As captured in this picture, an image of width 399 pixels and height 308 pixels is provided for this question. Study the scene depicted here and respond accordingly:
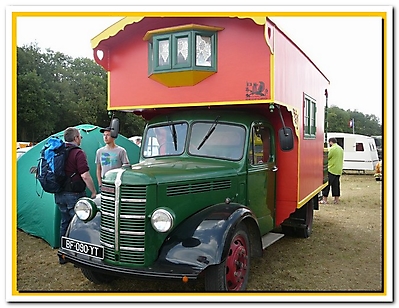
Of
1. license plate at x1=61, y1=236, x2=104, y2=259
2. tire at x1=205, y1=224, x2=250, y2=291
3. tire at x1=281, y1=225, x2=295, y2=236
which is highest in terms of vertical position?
license plate at x1=61, y1=236, x2=104, y2=259

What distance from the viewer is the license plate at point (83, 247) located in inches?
151

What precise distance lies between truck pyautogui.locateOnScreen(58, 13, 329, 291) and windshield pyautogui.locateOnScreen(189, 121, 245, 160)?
0.01 metres

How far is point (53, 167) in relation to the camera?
16.4 ft

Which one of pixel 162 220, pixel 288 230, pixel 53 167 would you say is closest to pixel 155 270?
pixel 162 220

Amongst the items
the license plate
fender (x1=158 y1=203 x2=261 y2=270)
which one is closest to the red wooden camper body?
fender (x1=158 y1=203 x2=261 y2=270)

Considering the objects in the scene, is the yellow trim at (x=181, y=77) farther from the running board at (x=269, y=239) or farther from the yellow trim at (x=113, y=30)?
the running board at (x=269, y=239)

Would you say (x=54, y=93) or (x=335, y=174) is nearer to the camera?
(x=54, y=93)

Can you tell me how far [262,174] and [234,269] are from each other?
163cm

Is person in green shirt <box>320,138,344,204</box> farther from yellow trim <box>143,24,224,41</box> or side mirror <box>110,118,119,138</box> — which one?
yellow trim <box>143,24,224,41</box>

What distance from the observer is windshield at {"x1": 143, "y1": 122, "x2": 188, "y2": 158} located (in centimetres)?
505

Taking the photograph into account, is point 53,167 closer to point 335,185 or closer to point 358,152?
point 335,185

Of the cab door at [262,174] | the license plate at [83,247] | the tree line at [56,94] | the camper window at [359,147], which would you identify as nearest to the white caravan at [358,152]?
the camper window at [359,147]

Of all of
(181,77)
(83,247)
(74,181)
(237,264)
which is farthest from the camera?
(74,181)

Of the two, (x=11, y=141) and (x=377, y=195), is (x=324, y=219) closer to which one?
Answer: (x=377, y=195)
